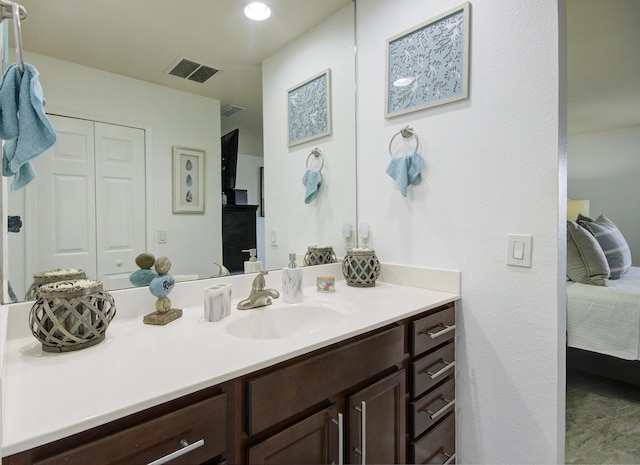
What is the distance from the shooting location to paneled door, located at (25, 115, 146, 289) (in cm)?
96

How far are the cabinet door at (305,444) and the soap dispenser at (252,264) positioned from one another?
691mm

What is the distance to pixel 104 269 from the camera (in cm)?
106

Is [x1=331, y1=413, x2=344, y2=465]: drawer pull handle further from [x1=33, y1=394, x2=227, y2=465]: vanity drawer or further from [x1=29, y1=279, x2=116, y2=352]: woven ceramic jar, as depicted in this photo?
[x1=29, y1=279, x2=116, y2=352]: woven ceramic jar

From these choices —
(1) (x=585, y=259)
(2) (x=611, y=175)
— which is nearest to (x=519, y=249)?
(1) (x=585, y=259)

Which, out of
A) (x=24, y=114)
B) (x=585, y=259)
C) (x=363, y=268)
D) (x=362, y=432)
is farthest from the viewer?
(x=585, y=259)

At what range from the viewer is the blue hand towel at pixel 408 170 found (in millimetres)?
1452

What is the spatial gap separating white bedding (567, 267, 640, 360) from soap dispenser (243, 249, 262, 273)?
204 cm

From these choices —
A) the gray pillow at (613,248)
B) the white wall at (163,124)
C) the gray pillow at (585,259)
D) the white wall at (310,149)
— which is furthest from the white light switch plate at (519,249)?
the gray pillow at (613,248)

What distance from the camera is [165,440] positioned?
61cm

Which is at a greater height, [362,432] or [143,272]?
[143,272]

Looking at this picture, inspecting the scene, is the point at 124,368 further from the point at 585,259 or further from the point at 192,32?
the point at 585,259

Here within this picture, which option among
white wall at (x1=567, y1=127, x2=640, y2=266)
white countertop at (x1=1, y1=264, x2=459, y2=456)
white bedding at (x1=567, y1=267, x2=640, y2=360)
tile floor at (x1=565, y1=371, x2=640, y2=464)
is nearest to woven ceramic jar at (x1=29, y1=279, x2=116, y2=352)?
white countertop at (x1=1, y1=264, x2=459, y2=456)

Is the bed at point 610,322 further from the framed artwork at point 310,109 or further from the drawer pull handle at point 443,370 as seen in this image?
the framed artwork at point 310,109

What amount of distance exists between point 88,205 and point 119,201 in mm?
86
